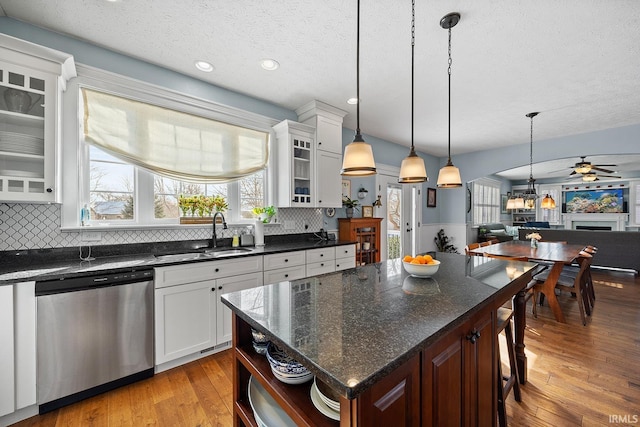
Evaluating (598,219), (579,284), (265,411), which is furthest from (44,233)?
(598,219)

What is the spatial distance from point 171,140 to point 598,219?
12.9 meters

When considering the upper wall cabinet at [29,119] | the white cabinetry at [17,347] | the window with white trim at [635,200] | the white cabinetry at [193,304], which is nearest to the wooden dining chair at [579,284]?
the white cabinetry at [193,304]

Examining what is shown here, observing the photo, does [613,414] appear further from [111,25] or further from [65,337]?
[111,25]

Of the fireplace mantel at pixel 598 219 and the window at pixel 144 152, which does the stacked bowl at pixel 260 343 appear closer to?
the window at pixel 144 152

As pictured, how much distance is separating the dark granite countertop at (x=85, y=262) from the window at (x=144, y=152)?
221 millimetres

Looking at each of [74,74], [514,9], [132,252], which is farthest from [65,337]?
[514,9]

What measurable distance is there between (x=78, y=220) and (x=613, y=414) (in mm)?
4197

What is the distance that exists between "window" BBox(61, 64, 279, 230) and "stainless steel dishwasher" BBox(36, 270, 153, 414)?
0.69 meters

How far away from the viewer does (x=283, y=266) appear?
2.90 m

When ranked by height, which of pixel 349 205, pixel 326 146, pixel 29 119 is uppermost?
pixel 326 146

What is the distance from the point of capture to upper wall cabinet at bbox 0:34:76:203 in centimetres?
179

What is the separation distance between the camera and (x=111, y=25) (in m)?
2.09

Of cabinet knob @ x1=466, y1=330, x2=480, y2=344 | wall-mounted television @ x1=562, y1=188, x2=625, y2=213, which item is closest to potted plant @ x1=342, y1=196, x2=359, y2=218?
cabinet knob @ x1=466, y1=330, x2=480, y2=344

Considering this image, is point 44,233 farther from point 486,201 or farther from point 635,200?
point 635,200
